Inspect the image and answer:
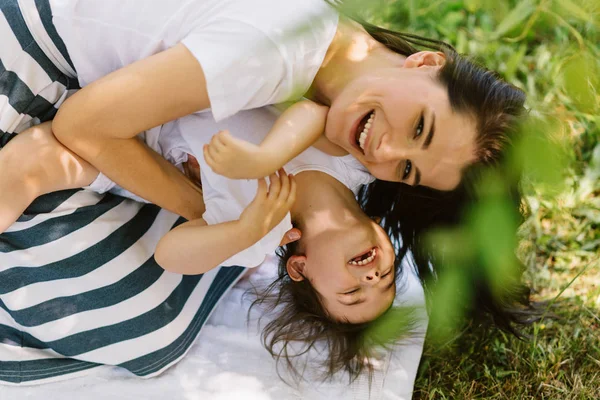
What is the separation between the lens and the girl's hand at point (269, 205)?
4.96 feet

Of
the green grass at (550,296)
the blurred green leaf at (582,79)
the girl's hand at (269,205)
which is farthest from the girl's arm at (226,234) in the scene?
the blurred green leaf at (582,79)

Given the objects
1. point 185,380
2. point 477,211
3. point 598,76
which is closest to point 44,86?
point 185,380

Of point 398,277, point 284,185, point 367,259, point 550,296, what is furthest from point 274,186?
point 550,296

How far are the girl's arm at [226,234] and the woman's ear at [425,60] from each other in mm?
407

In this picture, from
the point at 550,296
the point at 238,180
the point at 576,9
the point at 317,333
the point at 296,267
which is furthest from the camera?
the point at 550,296

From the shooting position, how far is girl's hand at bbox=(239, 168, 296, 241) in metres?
1.51

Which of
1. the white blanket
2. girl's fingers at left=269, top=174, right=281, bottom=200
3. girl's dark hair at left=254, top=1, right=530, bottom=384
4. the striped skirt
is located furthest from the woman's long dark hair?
the striped skirt

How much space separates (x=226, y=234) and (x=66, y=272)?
504 millimetres

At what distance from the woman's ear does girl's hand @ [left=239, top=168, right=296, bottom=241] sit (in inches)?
15.9

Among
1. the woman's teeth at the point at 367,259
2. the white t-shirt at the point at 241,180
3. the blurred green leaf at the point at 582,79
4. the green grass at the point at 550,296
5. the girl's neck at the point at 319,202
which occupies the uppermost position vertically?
the blurred green leaf at the point at 582,79

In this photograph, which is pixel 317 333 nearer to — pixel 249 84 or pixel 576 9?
pixel 249 84

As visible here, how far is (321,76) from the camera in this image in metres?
1.59

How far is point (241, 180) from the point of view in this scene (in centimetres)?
166

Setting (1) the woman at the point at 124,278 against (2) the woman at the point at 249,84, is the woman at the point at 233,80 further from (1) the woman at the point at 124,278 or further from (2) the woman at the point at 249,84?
(1) the woman at the point at 124,278
